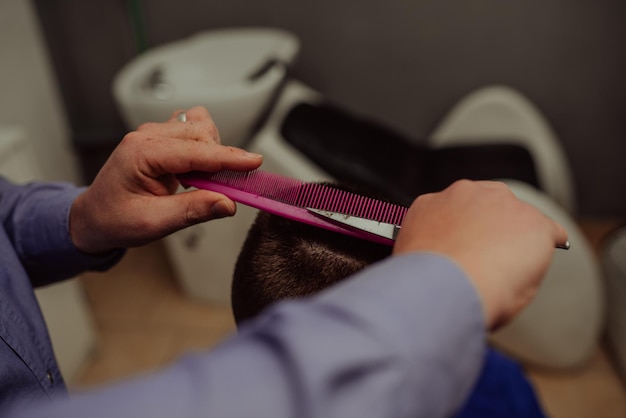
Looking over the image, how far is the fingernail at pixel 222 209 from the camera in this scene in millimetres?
497

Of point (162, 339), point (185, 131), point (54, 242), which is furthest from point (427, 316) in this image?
point (162, 339)

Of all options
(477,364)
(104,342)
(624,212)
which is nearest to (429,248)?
(477,364)

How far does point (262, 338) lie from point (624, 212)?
233cm

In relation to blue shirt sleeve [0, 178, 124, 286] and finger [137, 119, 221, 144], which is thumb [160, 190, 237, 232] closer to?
finger [137, 119, 221, 144]

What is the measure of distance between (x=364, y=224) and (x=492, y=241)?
0.14 m

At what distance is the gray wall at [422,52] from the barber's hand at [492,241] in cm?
163

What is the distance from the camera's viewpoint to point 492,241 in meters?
0.36

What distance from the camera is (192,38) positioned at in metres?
1.89

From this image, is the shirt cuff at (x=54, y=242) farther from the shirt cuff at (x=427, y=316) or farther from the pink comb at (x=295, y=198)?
the shirt cuff at (x=427, y=316)

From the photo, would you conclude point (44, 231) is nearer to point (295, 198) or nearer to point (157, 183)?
point (157, 183)

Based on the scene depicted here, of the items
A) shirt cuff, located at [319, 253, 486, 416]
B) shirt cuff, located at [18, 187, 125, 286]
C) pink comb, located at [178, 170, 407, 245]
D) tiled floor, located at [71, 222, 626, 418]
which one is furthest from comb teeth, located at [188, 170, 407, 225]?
tiled floor, located at [71, 222, 626, 418]

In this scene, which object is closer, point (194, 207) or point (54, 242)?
point (194, 207)

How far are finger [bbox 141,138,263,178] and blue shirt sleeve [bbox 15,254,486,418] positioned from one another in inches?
8.3

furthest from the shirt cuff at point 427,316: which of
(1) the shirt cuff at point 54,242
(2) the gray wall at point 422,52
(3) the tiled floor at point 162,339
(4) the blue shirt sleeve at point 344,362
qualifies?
(2) the gray wall at point 422,52
